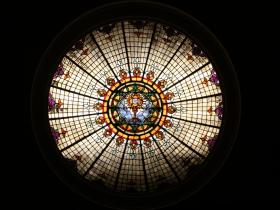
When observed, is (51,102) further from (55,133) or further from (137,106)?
(137,106)

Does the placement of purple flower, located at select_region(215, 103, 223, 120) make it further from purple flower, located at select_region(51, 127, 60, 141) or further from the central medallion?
purple flower, located at select_region(51, 127, 60, 141)

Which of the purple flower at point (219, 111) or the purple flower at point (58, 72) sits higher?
the purple flower at point (58, 72)

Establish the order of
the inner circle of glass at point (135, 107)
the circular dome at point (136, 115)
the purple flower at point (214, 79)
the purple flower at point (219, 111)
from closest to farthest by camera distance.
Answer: the circular dome at point (136, 115) → the purple flower at point (214, 79) → the purple flower at point (219, 111) → the inner circle of glass at point (135, 107)

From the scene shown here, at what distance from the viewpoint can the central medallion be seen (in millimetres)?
8617

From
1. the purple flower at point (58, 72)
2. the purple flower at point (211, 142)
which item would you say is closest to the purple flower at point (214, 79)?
the purple flower at point (211, 142)

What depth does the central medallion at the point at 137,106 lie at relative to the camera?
8617 millimetres

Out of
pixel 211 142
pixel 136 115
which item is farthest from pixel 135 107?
pixel 211 142

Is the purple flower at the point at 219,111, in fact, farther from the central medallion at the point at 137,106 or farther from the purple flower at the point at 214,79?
the central medallion at the point at 137,106

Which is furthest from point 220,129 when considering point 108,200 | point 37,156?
point 37,156

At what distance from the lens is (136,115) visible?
8609 millimetres

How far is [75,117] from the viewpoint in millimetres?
8648

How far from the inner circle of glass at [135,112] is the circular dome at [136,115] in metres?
0.02

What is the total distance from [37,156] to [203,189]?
9.44 ft

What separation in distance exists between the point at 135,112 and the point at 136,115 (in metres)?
0.06
